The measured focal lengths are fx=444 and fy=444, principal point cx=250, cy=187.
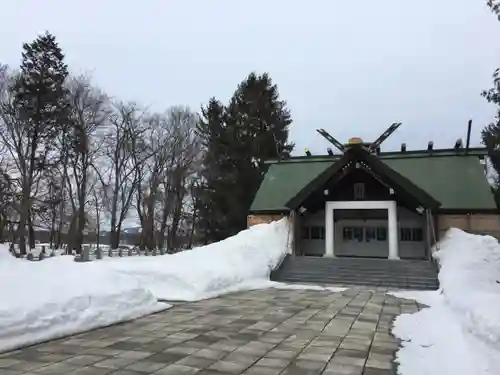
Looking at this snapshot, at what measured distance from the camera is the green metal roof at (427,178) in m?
21.0

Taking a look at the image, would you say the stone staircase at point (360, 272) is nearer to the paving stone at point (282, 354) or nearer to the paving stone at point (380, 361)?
Answer: the paving stone at point (380, 361)

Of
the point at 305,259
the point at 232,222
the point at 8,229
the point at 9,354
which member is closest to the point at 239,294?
the point at 305,259

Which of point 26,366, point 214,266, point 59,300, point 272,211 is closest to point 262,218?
point 272,211

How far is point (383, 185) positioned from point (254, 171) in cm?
1728

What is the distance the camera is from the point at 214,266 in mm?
14812

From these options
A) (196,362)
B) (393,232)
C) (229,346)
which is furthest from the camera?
(393,232)

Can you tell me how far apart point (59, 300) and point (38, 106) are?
25888mm

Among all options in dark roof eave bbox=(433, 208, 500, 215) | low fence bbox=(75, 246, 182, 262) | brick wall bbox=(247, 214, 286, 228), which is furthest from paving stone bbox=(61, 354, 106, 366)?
dark roof eave bbox=(433, 208, 500, 215)

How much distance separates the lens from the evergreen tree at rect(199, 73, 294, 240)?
36.3 m

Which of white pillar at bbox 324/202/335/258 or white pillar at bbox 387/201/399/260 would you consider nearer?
white pillar at bbox 387/201/399/260

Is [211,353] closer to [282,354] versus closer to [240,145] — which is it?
[282,354]

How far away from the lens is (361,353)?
19.5ft

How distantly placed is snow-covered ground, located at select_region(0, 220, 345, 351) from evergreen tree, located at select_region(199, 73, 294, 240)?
Result: 20.1 m

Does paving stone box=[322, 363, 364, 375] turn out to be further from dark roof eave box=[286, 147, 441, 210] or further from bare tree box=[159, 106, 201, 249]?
bare tree box=[159, 106, 201, 249]
